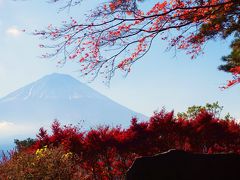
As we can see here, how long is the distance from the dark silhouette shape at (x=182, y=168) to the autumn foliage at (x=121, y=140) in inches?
185

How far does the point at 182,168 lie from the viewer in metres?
8.20

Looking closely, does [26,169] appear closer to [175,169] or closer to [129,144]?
[175,169]

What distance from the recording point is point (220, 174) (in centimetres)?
834

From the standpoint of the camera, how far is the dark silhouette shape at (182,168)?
8156 millimetres

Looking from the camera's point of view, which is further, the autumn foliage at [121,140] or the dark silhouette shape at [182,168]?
→ the autumn foliage at [121,140]

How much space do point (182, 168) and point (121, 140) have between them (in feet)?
20.3

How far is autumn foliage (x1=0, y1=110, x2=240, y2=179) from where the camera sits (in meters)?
14.0

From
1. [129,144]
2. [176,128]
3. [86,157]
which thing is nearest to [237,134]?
[176,128]

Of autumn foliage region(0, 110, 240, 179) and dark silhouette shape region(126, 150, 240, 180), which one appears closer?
dark silhouette shape region(126, 150, 240, 180)

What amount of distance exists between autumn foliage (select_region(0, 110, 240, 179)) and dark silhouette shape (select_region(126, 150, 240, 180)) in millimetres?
4707

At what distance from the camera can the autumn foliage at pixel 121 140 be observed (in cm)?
1405

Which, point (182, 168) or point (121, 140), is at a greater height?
point (121, 140)

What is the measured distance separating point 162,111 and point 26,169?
7811mm

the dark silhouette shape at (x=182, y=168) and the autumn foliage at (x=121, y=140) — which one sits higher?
the autumn foliage at (x=121, y=140)
